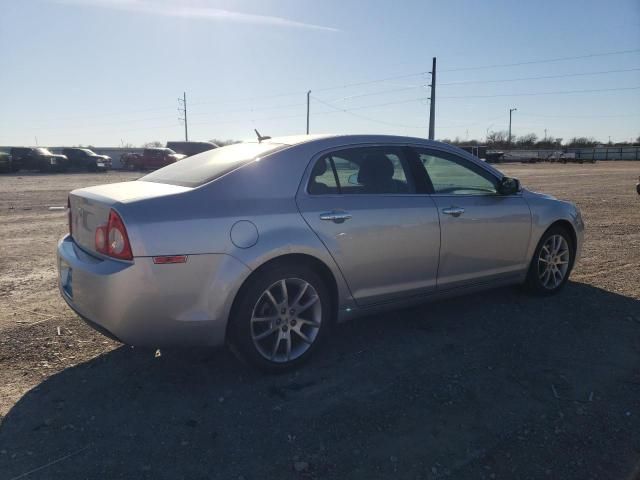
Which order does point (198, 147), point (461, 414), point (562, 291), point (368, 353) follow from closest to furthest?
point (461, 414) → point (368, 353) → point (562, 291) → point (198, 147)

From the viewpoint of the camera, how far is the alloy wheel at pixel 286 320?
3378mm

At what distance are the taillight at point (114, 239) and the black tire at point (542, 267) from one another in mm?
3695

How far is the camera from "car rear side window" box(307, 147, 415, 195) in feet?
12.1

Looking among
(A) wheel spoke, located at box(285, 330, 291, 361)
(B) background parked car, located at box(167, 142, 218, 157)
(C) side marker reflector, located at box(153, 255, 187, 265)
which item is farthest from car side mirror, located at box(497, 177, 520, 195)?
(B) background parked car, located at box(167, 142, 218, 157)

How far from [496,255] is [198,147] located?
35.5m

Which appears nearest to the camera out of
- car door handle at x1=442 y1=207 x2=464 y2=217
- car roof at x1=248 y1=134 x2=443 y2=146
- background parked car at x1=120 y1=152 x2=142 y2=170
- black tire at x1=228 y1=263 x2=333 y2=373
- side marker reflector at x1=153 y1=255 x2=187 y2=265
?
side marker reflector at x1=153 y1=255 x2=187 y2=265

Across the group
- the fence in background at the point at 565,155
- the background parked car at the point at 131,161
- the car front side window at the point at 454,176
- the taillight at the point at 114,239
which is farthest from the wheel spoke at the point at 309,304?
the fence in background at the point at 565,155

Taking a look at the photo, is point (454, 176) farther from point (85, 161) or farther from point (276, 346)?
point (85, 161)

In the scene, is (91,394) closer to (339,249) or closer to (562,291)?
(339,249)

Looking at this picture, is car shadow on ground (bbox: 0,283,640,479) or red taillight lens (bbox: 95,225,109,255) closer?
car shadow on ground (bbox: 0,283,640,479)

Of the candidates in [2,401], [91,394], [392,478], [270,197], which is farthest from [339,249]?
[2,401]

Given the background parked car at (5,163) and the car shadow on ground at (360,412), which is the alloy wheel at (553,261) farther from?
the background parked car at (5,163)

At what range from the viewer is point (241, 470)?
2484 millimetres

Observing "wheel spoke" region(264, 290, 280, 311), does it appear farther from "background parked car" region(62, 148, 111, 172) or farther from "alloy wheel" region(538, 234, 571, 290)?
"background parked car" region(62, 148, 111, 172)
